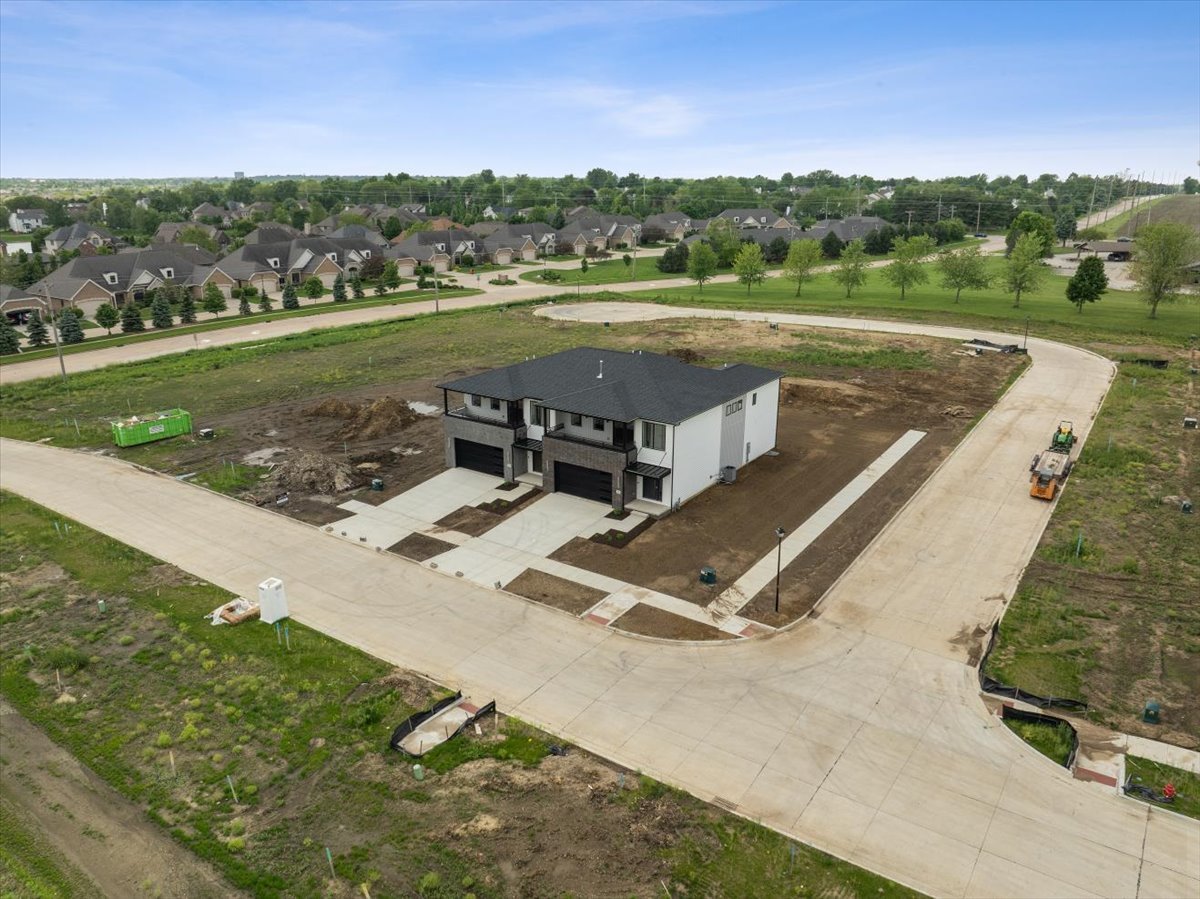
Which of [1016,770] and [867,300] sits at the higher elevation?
[867,300]

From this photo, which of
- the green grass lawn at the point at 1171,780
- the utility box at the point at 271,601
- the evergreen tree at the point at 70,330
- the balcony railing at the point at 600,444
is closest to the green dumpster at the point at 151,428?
the utility box at the point at 271,601

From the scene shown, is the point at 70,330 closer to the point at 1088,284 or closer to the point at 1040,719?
the point at 1040,719

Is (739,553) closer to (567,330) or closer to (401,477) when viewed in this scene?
(401,477)

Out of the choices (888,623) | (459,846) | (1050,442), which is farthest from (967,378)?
(459,846)

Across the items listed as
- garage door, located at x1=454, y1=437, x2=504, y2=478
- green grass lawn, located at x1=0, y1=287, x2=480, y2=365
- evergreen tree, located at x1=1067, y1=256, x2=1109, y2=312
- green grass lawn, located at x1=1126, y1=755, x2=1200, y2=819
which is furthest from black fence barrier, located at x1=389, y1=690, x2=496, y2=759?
evergreen tree, located at x1=1067, y1=256, x2=1109, y2=312

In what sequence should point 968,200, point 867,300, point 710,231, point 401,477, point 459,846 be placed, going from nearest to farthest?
1. point 459,846
2. point 401,477
3. point 867,300
4. point 710,231
5. point 968,200

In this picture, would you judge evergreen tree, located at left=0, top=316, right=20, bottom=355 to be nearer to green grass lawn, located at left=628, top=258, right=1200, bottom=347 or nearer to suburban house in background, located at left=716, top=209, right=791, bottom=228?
green grass lawn, located at left=628, top=258, right=1200, bottom=347
